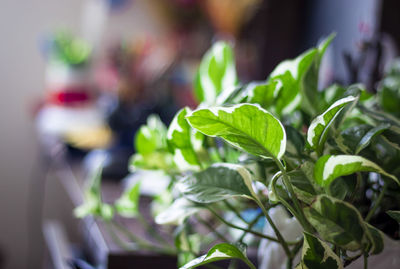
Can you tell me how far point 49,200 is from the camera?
8.36 ft

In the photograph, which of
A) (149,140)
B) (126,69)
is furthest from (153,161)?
(126,69)

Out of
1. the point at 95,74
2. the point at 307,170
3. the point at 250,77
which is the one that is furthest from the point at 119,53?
the point at 307,170

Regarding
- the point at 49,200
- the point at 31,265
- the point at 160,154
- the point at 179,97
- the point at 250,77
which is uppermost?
the point at 160,154

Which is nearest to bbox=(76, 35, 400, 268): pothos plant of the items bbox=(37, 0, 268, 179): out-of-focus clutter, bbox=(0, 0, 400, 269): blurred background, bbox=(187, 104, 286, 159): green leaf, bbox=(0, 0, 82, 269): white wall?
bbox=(187, 104, 286, 159): green leaf

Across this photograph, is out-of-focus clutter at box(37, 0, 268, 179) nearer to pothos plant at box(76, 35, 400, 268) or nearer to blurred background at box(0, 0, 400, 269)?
blurred background at box(0, 0, 400, 269)

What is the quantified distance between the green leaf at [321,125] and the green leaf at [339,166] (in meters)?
0.02

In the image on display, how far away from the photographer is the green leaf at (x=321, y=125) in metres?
0.37

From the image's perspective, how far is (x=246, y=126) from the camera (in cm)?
38

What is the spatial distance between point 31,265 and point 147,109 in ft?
4.81

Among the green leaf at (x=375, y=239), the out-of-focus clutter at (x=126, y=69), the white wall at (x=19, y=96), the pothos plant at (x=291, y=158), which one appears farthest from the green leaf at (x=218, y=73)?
the white wall at (x=19, y=96)

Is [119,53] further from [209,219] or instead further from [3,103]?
[209,219]

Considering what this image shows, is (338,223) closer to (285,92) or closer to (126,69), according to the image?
(285,92)

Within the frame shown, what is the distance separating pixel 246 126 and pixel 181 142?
116mm

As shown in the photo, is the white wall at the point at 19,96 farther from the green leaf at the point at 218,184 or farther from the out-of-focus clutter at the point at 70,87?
the green leaf at the point at 218,184
